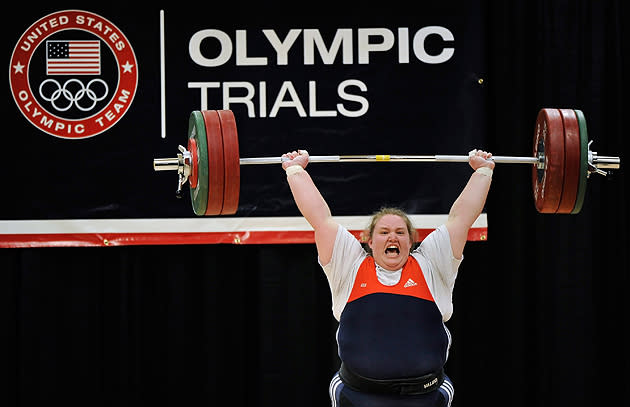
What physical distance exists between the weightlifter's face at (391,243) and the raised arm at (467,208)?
7.3 inches

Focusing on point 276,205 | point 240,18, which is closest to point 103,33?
point 240,18

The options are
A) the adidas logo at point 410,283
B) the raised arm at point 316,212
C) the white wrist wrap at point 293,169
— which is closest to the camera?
the adidas logo at point 410,283

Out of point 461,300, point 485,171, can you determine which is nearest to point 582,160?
point 485,171

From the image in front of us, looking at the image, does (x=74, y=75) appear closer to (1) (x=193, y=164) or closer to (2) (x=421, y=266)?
(1) (x=193, y=164)

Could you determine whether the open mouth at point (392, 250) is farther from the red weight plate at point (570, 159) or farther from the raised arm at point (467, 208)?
the red weight plate at point (570, 159)

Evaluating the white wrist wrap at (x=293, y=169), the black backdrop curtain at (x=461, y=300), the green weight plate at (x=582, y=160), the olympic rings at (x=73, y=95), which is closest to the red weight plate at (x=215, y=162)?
the white wrist wrap at (x=293, y=169)

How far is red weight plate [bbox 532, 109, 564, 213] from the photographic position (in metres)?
3.60

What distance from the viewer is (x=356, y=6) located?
178 inches

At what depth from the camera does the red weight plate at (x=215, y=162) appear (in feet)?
11.5

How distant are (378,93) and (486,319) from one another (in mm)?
1274

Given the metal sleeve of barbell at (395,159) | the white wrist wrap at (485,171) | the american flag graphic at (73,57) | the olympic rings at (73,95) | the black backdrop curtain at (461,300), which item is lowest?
the black backdrop curtain at (461,300)

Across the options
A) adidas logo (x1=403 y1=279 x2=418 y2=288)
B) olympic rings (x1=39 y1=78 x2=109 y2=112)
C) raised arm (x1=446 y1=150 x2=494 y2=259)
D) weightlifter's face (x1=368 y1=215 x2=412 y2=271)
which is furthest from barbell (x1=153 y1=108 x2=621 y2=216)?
olympic rings (x1=39 y1=78 x2=109 y2=112)

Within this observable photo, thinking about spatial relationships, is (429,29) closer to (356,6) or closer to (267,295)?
(356,6)

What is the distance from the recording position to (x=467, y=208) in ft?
11.5
